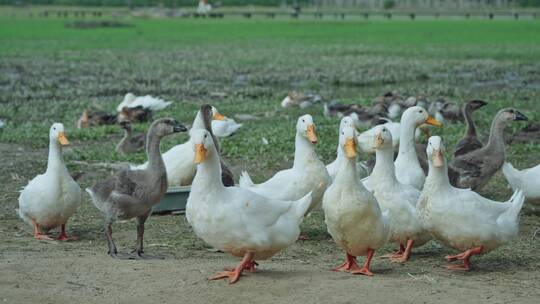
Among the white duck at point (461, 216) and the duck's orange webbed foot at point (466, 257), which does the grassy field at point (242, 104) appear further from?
the white duck at point (461, 216)

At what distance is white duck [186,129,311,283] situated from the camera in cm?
745

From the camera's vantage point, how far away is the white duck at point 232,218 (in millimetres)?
7449

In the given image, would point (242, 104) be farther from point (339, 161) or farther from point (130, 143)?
point (339, 161)

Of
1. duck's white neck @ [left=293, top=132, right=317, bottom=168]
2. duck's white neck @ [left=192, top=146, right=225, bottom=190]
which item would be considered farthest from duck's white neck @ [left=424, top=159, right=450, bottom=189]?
duck's white neck @ [left=192, top=146, right=225, bottom=190]

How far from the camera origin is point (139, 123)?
57.4ft

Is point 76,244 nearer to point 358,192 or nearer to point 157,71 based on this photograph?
point 358,192

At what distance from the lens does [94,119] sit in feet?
56.7

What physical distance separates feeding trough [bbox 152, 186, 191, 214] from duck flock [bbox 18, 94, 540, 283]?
1.54ft

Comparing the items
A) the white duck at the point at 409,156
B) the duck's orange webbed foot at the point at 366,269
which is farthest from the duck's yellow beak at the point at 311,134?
the duck's orange webbed foot at the point at 366,269

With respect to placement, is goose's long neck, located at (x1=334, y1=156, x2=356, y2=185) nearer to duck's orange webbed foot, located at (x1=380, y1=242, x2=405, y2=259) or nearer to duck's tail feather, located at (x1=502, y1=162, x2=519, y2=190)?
duck's orange webbed foot, located at (x1=380, y1=242, x2=405, y2=259)

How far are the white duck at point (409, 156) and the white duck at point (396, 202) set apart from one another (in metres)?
1.09

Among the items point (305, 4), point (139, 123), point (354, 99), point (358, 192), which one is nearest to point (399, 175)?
point (358, 192)

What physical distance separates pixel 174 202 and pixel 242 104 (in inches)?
392

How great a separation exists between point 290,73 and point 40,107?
981 centimetres
